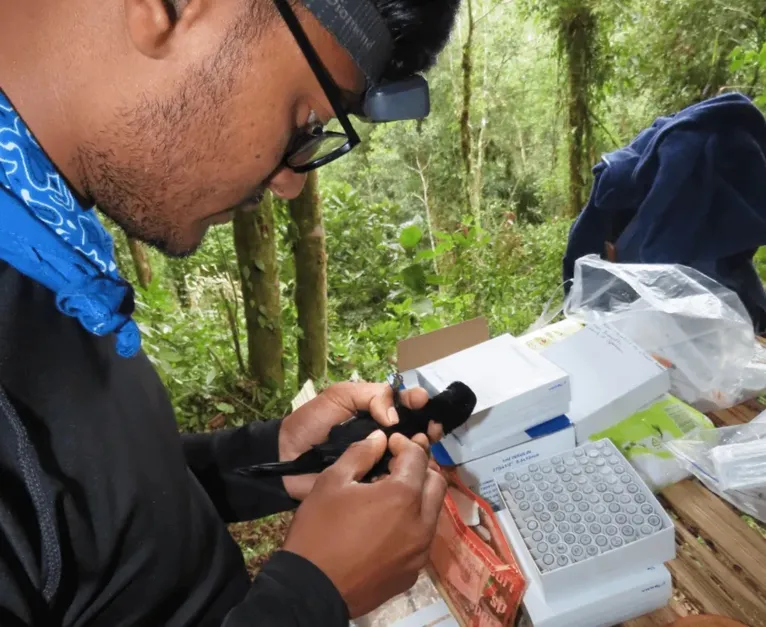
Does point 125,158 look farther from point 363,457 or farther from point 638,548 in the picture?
point 638,548

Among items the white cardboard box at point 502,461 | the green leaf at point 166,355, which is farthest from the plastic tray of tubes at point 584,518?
the green leaf at point 166,355

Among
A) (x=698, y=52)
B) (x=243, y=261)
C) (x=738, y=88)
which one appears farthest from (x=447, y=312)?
(x=698, y=52)

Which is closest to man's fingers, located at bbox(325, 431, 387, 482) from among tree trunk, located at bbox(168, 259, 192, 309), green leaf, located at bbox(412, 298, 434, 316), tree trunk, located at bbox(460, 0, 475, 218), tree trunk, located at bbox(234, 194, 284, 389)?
tree trunk, located at bbox(234, 194, 284, 389)

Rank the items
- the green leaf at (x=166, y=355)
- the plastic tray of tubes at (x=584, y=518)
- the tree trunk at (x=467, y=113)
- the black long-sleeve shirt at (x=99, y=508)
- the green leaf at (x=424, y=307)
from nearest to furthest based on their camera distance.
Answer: the black long-sleeve shirt at (x=99, y=508)
the plastic tray of tubes at (x=584, y=518)
the green leaf at (x=166, y=355)
the green leaf at (x=424, y=307)
the tree trunk at (x=467, y=113)

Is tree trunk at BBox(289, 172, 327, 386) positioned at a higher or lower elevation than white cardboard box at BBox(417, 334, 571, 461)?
→ lower

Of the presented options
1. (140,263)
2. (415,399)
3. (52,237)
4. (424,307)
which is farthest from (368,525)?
(140,263)

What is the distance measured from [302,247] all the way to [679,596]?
1.85 m

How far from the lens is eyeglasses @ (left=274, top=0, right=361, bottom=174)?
26.1 inches

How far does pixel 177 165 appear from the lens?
0.74m

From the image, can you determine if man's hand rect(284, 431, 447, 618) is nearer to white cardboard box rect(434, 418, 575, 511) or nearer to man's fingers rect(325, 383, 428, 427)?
man's fingers rect(325, 383, 428, 427)

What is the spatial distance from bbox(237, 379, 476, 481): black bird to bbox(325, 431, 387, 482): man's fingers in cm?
4

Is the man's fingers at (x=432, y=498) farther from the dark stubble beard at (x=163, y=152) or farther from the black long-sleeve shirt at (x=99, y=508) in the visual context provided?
the dark stubble beard at (x=163, y=152)

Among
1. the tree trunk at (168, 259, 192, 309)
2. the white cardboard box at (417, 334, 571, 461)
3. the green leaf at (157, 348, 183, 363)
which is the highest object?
the white cardboard box at (417, 334, 571, 461)

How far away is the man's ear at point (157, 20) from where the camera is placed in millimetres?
602
